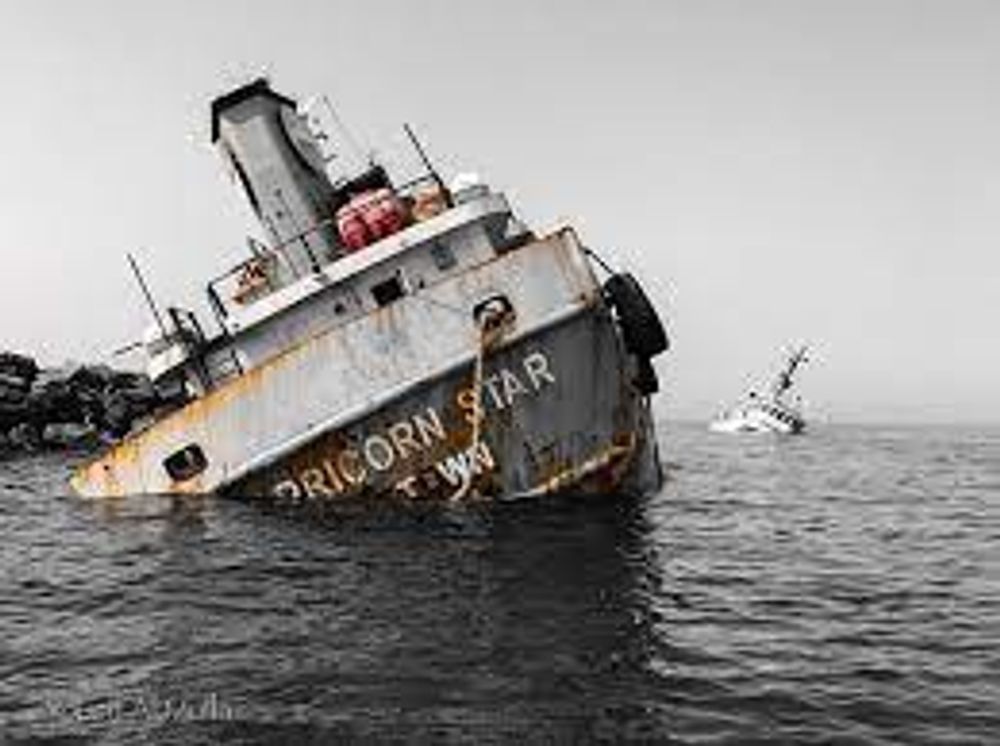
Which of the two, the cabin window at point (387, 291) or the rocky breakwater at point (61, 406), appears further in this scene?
the rocky breakwater at point (61, 406)

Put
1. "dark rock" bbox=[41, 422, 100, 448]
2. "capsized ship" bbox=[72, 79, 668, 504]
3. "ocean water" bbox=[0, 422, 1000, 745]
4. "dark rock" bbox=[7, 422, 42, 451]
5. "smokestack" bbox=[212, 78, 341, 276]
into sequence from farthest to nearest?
"dark rock" bbox=[41, 422, 100, 448], "dark rock" bbox=[7, 422, 42, 451], "smokestack" bbox=[212, 78, 341, 276], "capsized ship" bbox=[72, 79, 668, 504], "ocean water" bbox=[0, 422, 1000, 745]

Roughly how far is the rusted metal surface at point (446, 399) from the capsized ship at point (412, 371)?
22 mm

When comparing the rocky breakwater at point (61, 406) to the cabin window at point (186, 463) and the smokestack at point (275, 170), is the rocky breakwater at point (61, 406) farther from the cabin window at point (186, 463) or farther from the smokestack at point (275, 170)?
the cabin window at point (186, 463)

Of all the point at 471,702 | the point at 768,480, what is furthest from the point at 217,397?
the point at 768,480

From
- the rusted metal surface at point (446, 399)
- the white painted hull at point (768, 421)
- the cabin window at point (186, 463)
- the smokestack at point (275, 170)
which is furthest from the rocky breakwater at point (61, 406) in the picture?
the white painted hull at point (768, 421)

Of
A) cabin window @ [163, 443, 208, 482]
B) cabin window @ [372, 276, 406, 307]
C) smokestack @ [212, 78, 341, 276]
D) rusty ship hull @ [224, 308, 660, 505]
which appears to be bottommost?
rusty ship hull @ [224, 308, 660, 505]

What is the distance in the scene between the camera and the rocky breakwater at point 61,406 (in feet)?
133

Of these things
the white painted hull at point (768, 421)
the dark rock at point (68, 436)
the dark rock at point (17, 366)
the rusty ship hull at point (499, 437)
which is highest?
the dark rock at point (17, 366)

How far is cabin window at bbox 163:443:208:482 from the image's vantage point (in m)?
18.0

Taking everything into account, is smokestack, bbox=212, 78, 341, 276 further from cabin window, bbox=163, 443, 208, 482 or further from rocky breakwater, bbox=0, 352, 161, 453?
rocky breakwater, bbox=0, 352, 161, 453

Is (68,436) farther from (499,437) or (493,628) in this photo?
(493,628)

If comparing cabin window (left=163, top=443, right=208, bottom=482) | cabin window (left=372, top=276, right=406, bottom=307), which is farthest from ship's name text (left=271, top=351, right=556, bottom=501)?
cabin window (left=372, top=276, right=406, bottom=307)

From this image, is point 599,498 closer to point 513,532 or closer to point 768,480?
point 513,532

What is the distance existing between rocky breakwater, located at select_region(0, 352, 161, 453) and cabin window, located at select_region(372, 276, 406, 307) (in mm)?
23394
